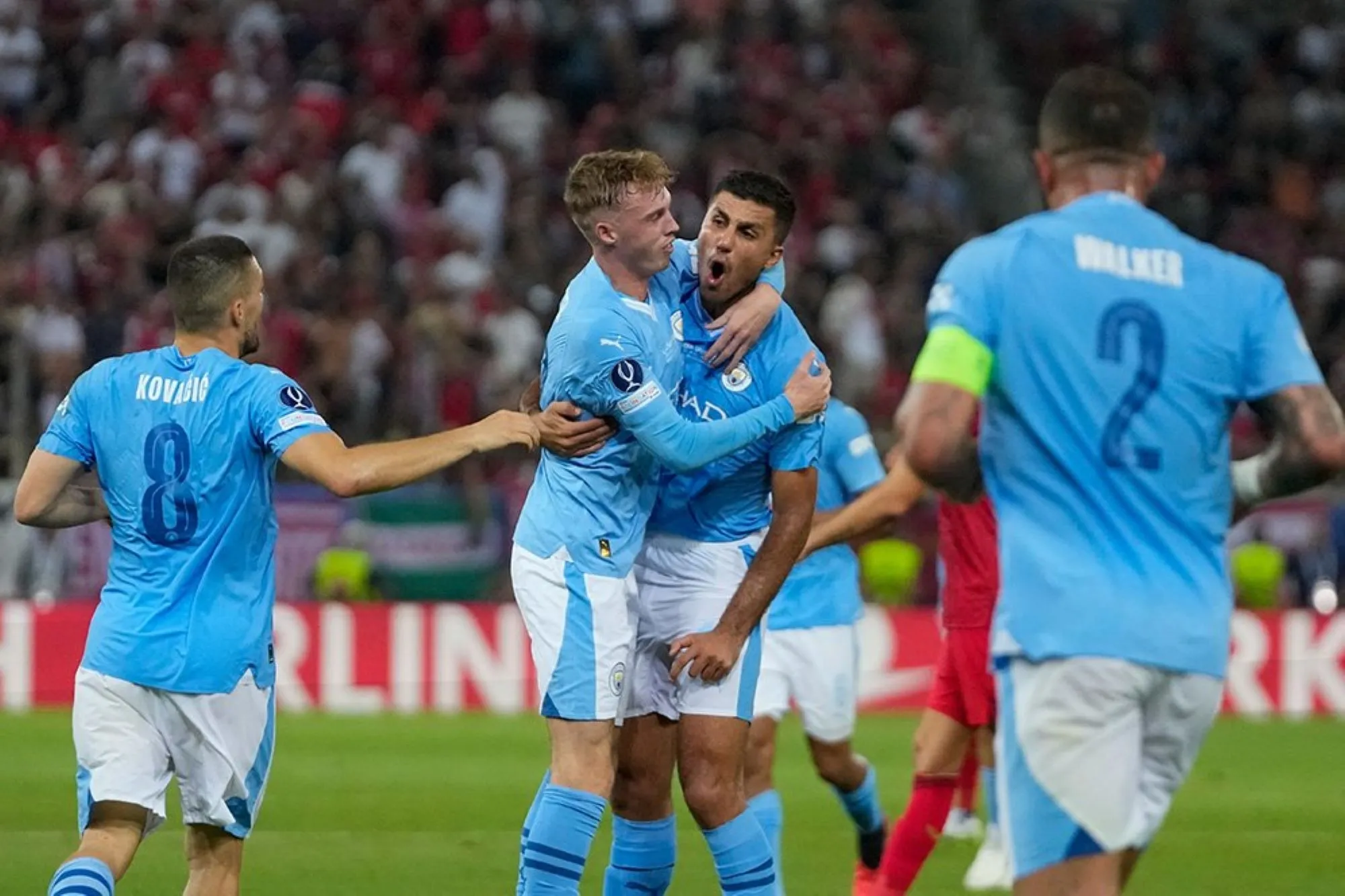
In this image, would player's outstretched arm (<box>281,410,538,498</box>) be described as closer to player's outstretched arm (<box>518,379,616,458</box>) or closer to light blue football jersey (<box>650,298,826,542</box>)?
player's outstretched arm (<box>518,379,616,458</box>)

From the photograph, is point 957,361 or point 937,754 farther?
point 937,754

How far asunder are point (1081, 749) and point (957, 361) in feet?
2.87

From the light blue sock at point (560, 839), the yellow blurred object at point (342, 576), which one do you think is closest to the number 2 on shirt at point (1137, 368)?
the light blue sock at point (560, 839)

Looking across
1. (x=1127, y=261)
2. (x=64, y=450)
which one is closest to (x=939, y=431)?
(x=1127, y=261)

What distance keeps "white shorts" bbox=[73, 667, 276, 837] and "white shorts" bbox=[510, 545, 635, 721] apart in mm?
854

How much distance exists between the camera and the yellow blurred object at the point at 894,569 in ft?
56.9

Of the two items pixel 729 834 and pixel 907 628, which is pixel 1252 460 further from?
pixel 907 628

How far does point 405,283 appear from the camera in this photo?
18.7 m

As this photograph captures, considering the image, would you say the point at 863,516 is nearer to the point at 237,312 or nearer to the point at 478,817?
the point at 237,312

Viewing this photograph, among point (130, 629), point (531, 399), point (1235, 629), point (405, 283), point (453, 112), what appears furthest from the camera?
point (453, 112)

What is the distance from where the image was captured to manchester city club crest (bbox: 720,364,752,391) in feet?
23.0

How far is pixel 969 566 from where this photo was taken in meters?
9.13

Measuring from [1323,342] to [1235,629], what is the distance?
4565 mm

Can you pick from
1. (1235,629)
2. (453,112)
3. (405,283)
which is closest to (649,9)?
(453,112)
